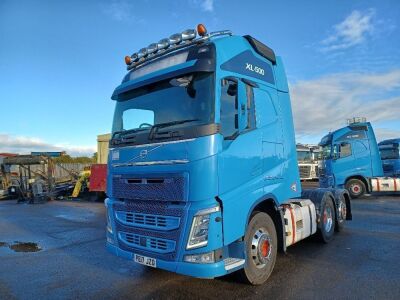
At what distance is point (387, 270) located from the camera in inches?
213

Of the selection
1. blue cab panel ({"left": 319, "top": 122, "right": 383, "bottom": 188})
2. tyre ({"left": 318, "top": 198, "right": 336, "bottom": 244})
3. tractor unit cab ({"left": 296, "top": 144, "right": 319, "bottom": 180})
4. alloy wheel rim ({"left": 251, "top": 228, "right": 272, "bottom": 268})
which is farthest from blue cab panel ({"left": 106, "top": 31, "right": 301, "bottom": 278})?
tractor unit cab ({"left": 296, "top": 144, "right": 319, "bottom": 180})

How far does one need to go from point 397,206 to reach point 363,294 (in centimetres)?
1063

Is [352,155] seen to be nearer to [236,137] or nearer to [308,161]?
[236,137]

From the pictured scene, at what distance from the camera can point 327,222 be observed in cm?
760

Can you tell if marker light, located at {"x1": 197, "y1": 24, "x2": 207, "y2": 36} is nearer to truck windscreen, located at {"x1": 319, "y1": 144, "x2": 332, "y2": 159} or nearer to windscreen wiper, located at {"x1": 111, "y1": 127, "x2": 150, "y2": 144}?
windscreen wiper, located at {"x1": 111, "y1": 127, "x2": 150, "y2": 144}

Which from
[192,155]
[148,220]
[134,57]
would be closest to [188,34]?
[134,57]

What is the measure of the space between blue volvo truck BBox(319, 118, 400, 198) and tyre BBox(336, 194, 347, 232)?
7382 millimetres

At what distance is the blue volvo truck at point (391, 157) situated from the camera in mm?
19281

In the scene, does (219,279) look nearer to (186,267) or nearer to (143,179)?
(186,267)

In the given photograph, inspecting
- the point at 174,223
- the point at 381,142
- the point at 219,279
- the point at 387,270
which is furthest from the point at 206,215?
the point at 381,142

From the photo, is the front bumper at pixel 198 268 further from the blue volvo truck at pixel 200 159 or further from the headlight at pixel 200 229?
the headlight at pixel 200 229

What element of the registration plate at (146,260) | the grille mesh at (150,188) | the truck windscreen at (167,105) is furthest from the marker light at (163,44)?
the registration plate at (146,260)

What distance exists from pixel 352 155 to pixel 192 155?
13503 mm

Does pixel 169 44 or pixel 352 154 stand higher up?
pixel 169 44
